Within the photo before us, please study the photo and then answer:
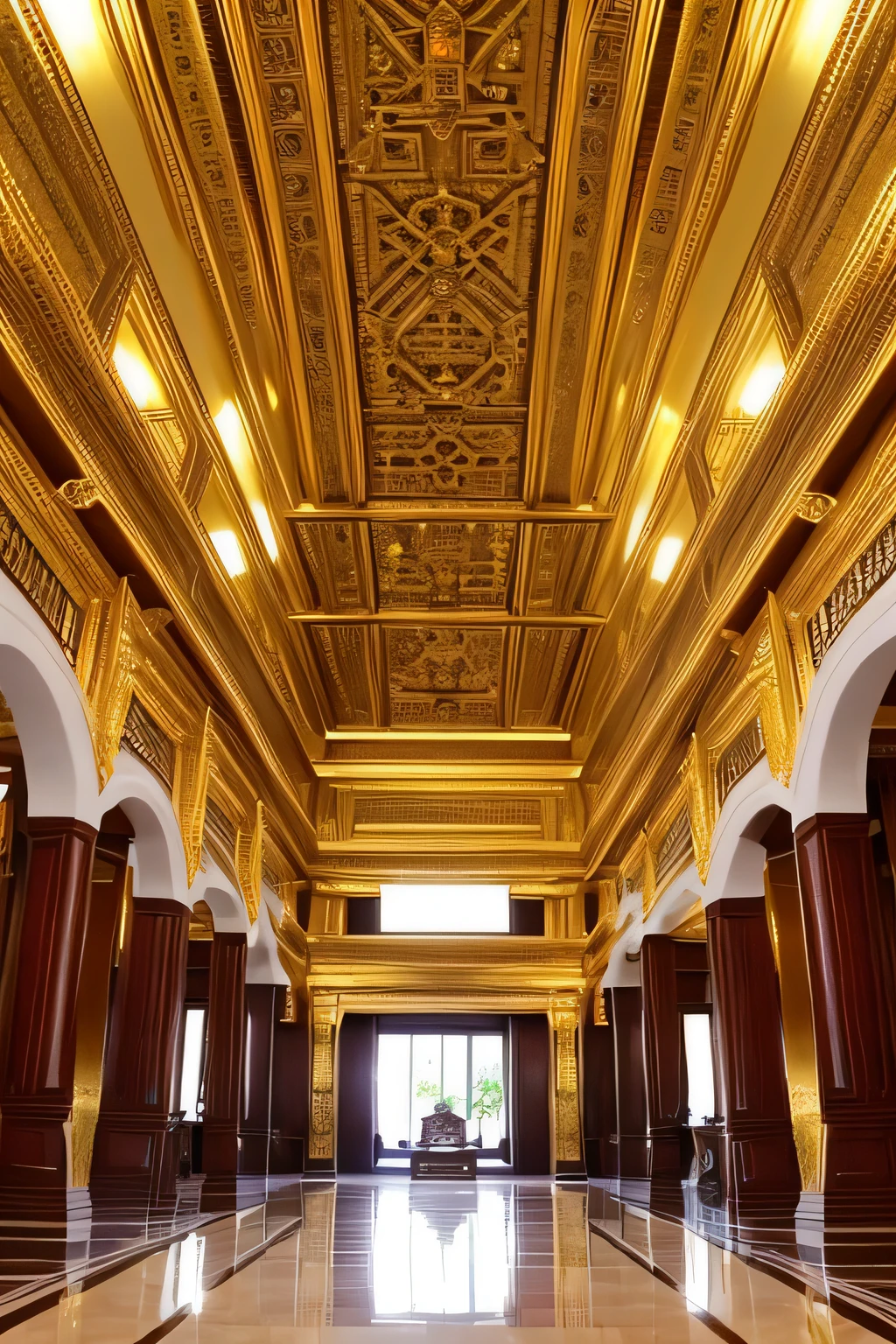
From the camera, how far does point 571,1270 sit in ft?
12.9

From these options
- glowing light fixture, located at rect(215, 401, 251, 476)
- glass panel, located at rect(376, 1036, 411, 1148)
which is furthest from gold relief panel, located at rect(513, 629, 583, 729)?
glass panel, located at rect(376, 1036, 411, 1148)

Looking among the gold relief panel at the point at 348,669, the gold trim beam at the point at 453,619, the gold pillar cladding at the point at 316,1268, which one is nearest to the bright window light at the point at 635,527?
→ the gold trim beam at the point at 453,619

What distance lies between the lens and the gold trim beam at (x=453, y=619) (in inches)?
385

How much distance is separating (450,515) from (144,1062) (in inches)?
175

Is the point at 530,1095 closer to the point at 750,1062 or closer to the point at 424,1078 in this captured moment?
the point at 424,1078

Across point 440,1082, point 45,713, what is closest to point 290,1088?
point 440,1082

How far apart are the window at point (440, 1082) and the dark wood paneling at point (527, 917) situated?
152 centimetres

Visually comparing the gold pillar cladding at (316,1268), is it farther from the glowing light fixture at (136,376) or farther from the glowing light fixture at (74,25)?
the glowing light fixture at (74,25)

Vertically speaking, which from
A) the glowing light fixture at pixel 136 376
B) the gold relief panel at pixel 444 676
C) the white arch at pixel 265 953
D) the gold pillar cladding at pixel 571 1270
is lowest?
the gold pillar cladding at pixel 571 1270

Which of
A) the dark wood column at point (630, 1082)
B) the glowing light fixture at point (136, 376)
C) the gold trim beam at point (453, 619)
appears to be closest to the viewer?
the glowing light fixture at point (136, 376)

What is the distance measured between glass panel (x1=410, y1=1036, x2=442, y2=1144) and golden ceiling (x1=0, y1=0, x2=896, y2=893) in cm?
554

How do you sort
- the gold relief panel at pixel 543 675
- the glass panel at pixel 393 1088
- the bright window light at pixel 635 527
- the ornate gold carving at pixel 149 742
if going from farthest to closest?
the glass panel at pixel 393 1088 < the gold relief panel at pixel 543 675 < the bright window light at pixel 635 527 < the ornate gold carving at pixel 149 742

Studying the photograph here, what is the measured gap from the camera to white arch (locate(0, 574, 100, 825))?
4.88 metres

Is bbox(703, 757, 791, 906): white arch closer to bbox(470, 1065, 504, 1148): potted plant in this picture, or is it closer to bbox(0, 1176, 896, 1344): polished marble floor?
bbox(0, 1176, 896, 1344): polished marble floor
